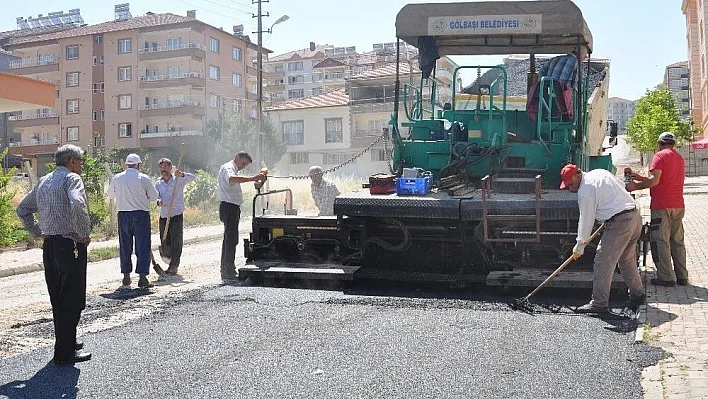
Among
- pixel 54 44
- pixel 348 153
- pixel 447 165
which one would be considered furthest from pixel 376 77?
pixel 447 165

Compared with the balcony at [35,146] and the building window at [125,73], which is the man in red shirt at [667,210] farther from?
the balcony at [35,146]

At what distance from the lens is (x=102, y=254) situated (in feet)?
42.2

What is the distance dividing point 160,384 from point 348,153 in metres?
43.4

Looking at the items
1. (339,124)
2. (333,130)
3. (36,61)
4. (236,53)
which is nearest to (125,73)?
(236,53)

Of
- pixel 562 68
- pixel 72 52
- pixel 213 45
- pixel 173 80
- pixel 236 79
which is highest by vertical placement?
pixel 213 45

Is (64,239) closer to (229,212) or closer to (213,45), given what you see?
(229,212)

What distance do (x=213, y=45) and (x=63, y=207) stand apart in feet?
156

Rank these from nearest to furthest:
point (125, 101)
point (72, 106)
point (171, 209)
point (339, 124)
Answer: point (171, 209) < point (339, 124) < point (125, 101) < point (72, 106)

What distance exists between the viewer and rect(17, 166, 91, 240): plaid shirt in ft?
17.3

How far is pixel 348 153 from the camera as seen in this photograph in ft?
157

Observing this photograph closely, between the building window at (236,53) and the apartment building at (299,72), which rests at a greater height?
the apartment building at (299,72)

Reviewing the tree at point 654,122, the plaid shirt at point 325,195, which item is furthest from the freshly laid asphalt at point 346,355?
the tree at point 654,122

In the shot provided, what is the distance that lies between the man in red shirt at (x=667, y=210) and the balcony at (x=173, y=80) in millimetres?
43041

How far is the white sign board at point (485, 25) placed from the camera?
808 cm
